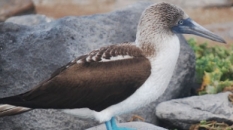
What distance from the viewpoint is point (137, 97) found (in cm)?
573

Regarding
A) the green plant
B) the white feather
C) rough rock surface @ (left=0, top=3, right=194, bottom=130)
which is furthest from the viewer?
the green plant

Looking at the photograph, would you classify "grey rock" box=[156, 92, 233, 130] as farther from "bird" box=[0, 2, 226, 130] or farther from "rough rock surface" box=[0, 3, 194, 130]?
"bird" box=[0, 2, 226, 130]

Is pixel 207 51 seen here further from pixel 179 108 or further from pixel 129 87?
pixel 129 87

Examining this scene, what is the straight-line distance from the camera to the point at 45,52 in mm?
7332

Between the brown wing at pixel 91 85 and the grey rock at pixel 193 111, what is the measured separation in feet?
5.87

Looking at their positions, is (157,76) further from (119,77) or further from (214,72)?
(214,72)

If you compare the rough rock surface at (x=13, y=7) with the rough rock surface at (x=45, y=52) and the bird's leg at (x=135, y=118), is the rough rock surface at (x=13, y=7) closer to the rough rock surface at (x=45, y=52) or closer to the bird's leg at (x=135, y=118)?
the rough rock surface at (x=45, y=52)

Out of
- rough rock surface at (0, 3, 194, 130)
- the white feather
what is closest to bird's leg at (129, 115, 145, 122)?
rough rock surface at (0, 3, 194, 130)

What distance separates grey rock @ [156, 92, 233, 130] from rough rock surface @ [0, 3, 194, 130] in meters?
0.26

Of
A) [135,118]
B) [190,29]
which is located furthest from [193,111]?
[190,29]

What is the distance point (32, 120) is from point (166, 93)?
1740mm

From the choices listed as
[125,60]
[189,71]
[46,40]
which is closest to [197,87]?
[189,71]

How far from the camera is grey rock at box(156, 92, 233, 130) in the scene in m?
7.41

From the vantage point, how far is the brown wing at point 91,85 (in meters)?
5.77
